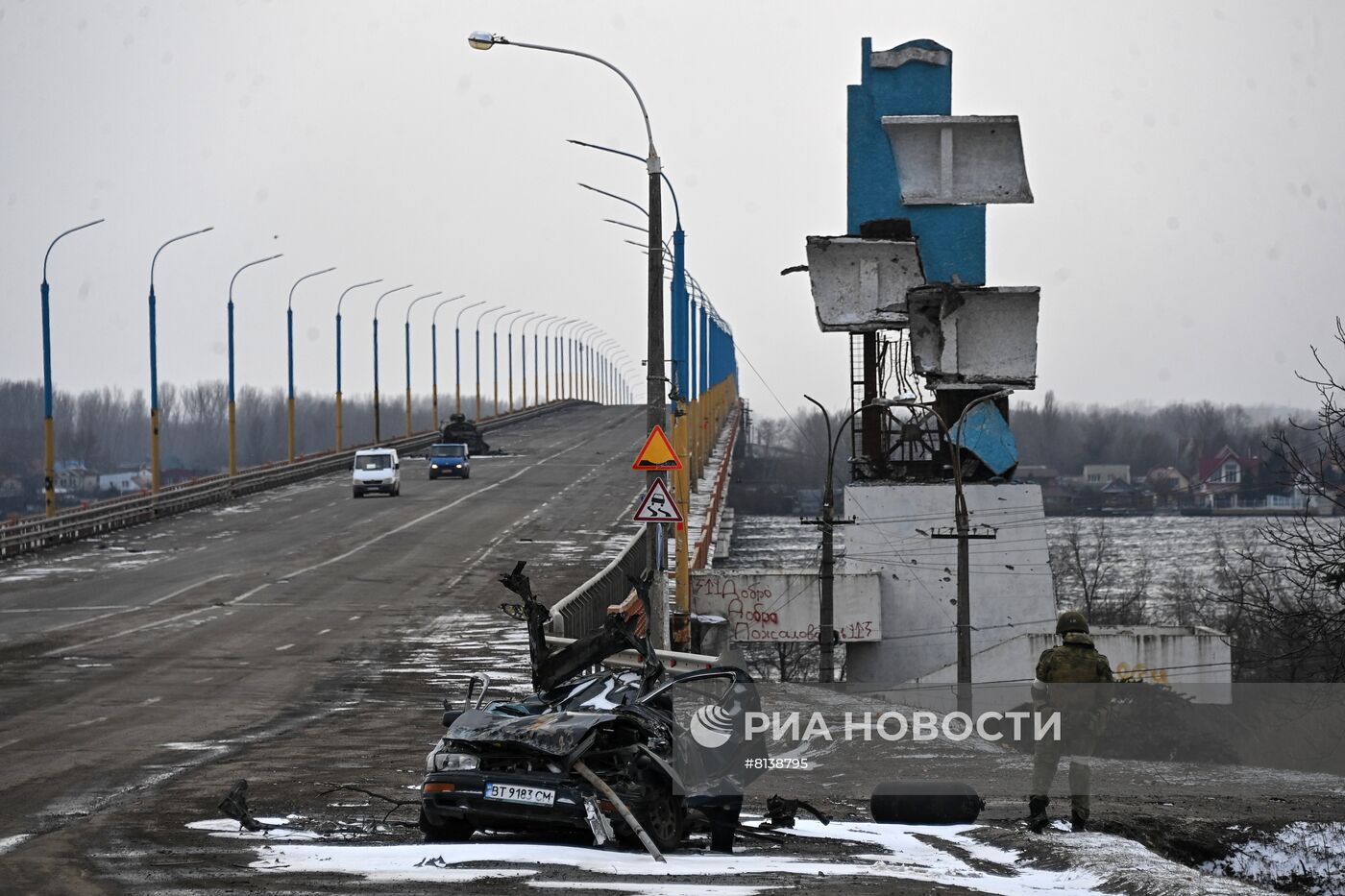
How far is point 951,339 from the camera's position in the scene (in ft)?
169

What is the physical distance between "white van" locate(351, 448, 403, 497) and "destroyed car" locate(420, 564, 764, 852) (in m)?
50.6

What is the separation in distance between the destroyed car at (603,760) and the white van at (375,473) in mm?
50633

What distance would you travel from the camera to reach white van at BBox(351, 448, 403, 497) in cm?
6059

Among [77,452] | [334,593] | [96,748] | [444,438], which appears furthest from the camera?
[77,452]

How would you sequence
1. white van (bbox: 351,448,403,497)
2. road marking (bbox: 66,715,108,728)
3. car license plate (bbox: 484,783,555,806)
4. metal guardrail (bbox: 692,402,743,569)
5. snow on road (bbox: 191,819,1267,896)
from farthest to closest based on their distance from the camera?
white van (bbox: 351,448,403,497)
metal guardrail (bbox: 692,402,743,569)
road marking (bbox: 66,715,108,728)
car license plate (bbox: 484,783,555,806)
snow on road (bbox: 191,819,1267,896)

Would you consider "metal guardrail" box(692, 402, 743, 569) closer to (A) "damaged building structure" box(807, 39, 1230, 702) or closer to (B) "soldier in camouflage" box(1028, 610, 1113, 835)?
(A) "damaged building structure" box(807, 39, 1230, 702)

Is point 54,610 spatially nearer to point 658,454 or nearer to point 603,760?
point 658,454

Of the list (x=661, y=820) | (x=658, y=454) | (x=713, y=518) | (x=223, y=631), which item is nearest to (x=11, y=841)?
(x=661, y=820)

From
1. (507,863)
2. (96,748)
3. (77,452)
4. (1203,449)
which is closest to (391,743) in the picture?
(96,748)

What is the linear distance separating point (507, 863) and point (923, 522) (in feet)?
141

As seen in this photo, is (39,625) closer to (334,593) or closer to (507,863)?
(334,593)

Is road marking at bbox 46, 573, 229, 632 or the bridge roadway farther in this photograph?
road marking at bbox 46, 573, 229, 632

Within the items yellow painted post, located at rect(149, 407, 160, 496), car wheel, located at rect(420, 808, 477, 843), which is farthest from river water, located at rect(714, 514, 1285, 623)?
car wheel, located at rect(420, 808, 477, 843)

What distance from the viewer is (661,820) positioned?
1003 centimetres
